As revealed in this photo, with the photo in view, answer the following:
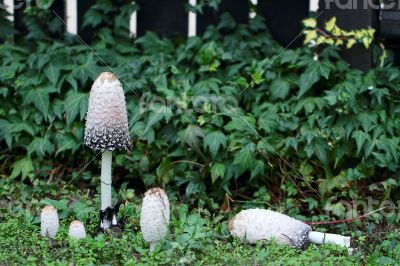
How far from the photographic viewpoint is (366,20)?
656cm

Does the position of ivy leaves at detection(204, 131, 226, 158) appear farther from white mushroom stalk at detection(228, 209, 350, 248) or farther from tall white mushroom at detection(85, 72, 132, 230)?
tall white mushroom at detection(85, 72, 132, 230)

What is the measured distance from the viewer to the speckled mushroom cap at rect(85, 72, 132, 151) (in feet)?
14.8

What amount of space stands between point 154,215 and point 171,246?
303mm

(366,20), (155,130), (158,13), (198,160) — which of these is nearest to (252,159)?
(198,160)

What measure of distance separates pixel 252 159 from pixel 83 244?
60.2 inches

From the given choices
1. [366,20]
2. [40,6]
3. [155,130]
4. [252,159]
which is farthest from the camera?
[40,6]

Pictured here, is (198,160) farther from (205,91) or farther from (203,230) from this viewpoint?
(203,230)

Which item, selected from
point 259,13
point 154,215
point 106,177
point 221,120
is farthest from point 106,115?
point 259,13

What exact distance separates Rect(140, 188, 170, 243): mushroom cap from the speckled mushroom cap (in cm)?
52

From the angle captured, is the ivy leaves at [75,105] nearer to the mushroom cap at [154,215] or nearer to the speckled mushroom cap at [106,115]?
the speckled mushroom cap at [106,115]

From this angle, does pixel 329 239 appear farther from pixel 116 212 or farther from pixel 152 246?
pixel 116 212

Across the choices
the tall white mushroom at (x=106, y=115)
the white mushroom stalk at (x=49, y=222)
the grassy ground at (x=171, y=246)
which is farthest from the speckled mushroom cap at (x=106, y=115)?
the grassy ground at (x=171, y=246)

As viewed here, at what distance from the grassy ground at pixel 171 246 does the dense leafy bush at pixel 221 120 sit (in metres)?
0.50

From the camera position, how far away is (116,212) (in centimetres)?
493
